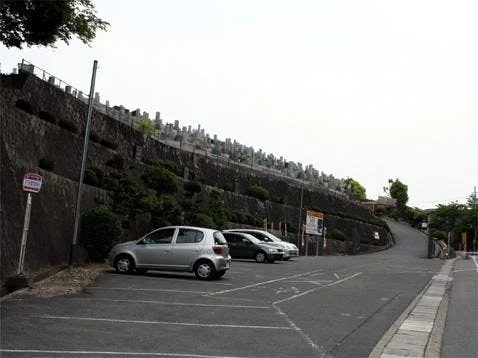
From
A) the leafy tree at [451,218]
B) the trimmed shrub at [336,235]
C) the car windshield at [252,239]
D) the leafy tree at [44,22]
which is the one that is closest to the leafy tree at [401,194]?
the leafy tree at [451,218]

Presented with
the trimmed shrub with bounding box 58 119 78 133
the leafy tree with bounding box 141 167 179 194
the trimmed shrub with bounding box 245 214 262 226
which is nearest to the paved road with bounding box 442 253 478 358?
the leafy tree with bounding box 141 167 179 194

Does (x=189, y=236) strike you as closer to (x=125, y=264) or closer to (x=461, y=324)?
(x=125, y=264)

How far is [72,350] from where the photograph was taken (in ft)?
25.4

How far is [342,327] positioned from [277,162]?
222 ft

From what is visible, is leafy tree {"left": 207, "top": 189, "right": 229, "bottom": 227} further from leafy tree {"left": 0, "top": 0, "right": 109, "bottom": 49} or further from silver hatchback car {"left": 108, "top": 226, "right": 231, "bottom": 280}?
leafy tree {"left": 0, "top": 0, "right": 109, "bottom": 49}

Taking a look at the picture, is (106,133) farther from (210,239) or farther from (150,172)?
(210,239)

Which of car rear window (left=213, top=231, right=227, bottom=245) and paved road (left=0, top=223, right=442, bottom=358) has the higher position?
car rear window (left=213, top=231, right=227, bottom=245)

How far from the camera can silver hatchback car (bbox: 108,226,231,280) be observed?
59.8 ft

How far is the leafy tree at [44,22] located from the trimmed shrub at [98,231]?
6.10 m

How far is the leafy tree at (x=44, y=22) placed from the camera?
14.3 m

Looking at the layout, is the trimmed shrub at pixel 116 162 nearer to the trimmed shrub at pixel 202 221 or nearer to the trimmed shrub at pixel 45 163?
the trimmed shrub at pixel 202 221

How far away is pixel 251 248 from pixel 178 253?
38.7 ft

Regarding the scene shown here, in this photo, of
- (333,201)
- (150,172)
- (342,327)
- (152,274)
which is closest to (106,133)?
(150,172)

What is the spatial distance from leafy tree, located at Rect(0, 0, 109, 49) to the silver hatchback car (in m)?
6.47
